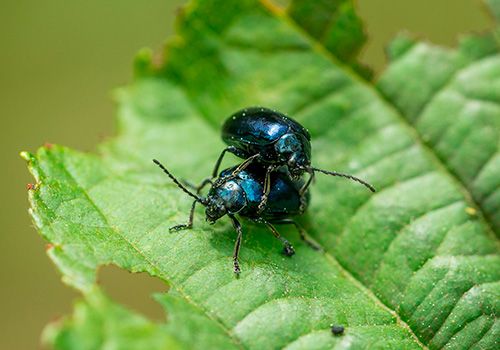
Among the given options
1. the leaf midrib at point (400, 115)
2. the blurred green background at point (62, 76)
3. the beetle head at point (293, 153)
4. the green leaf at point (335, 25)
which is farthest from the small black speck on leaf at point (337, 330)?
the blurred green background at point (62, 76)

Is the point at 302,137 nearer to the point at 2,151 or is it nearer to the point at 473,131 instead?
the point at 473,131

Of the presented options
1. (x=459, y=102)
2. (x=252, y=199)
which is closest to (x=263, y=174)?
(x=252, y=199)

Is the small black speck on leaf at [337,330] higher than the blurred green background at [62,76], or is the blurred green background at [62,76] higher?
the blurred green background at [62,76]

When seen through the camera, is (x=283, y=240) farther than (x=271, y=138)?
No

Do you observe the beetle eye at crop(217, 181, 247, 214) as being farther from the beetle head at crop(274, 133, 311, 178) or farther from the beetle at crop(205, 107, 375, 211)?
the beetle head at crop(274, 133, 311, 178)

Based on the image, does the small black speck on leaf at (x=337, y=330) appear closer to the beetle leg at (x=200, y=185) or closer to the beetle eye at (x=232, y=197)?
the beetle eye at (x=232, y=197)

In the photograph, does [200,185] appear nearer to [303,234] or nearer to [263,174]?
[263,174]

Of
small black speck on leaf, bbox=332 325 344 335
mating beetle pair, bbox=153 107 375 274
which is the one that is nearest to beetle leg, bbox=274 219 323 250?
mating beetle pair, bbox=153 107 375 274

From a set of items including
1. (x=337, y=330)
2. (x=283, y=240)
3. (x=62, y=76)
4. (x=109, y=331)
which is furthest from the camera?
(x=62, y=76)
